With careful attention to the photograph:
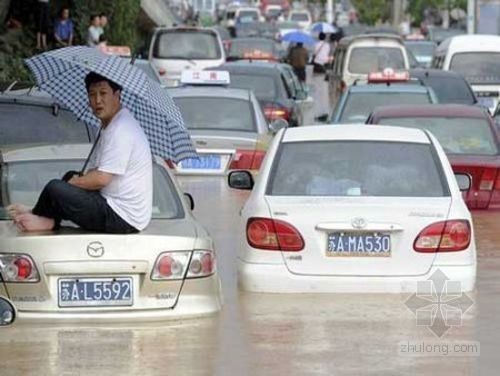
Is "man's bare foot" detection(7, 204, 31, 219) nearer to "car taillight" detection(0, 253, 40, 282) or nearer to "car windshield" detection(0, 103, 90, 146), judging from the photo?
"car taillight" detection(0, 253, 40, 282)

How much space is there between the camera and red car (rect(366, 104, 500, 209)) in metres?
14.8

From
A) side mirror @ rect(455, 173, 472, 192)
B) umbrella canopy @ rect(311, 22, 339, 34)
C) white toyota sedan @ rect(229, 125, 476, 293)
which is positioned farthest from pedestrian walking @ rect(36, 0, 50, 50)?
→ umbrella canopy @ rect(311, 22, 339, 34)

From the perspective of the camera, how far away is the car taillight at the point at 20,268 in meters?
8.69

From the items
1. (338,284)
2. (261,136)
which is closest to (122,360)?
(338,284)

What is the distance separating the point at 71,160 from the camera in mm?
10141

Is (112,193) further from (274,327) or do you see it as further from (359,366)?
(359,366)

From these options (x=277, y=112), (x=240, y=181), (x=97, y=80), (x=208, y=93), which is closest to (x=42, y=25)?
(x=277, y=112)

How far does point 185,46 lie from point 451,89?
10.1 m

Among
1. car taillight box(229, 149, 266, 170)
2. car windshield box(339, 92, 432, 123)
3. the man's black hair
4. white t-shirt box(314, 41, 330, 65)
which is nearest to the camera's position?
the man's black hair

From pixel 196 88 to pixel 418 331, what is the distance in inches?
396

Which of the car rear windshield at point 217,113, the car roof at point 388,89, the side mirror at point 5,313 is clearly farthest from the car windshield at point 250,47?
the side mirror at point 5,313

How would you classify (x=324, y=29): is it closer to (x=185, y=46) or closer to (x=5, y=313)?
(x=185, y=46)

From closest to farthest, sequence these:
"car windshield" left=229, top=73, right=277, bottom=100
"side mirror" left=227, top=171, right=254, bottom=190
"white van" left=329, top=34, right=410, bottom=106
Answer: "side mirror" left=227, top=171, right=254, bottom=190, "car windshield" left=229, top=73, right=277, bottom=100, "white van" left=329, top=34, right=410, bottom=106

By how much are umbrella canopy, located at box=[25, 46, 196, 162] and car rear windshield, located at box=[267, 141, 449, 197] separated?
0.71m
